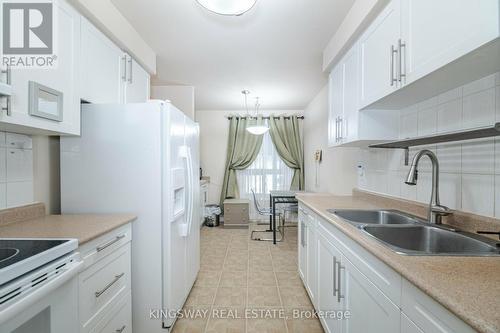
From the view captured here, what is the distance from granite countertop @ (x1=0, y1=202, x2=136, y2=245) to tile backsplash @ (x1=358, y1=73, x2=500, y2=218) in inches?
76.0

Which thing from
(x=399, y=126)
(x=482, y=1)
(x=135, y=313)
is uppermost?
(x=482, y=1)

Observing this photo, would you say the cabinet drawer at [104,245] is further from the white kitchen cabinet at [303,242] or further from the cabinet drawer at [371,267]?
the white kitchen cabinet at [303,242]

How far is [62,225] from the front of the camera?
4.61ft

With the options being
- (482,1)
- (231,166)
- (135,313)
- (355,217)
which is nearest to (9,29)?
(135,313)

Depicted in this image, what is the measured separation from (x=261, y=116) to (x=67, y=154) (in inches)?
170

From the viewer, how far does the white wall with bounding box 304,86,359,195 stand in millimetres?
3010

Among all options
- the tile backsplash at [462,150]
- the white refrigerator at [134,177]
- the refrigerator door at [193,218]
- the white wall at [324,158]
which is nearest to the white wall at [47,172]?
the white refrigerator at [134,177]

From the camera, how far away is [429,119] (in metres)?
1.57

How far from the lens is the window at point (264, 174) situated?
566cm

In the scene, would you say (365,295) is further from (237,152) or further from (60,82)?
(237,152)

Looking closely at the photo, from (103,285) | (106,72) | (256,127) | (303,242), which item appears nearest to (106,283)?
(103,285)

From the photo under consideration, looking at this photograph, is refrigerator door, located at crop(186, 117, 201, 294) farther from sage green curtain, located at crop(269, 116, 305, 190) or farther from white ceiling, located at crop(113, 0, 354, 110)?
sage green curtain, located at crop(269, 116, 305, 190)

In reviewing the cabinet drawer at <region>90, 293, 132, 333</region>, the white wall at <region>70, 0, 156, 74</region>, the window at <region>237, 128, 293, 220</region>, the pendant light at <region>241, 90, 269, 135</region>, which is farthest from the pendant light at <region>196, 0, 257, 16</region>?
the window at <region>237, 128, 293, 220</region>

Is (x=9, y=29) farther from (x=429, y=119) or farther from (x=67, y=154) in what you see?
(x=429, y=119)
